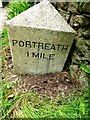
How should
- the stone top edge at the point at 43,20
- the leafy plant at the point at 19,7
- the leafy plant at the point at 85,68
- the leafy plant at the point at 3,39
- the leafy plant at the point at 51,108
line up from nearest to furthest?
the leafy plant at the point at 51,108 → the leafy plant at the point at 85,68 → the stone top edge at the point at 43,20 → the leafy plant at the point at 3,39 → the leafy plant at the point at 19,7

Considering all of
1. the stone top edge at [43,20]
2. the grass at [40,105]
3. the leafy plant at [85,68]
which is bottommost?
the grass at [40,105]

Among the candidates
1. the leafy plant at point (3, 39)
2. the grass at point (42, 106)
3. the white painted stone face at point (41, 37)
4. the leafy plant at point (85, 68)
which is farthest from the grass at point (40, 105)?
the leafy plant at point (3, 39)

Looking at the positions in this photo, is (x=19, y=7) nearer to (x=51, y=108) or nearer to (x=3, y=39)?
(x=3, y=39)

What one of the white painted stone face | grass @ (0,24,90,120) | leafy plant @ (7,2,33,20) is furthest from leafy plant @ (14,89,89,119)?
leafy plant @ (7,2,33,20)

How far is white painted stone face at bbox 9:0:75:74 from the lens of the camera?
246cm

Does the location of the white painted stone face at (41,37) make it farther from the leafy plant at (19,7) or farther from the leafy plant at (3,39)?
the leafy plant at (19,7)

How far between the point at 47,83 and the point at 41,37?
1.69ft

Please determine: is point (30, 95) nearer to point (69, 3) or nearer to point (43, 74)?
point (43, 74)

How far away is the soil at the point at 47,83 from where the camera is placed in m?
2.55

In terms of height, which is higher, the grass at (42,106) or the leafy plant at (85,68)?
the leafy plant at (85,68)

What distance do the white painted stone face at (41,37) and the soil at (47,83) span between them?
13 cm

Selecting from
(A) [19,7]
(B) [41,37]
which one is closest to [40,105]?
(B) [41,37]

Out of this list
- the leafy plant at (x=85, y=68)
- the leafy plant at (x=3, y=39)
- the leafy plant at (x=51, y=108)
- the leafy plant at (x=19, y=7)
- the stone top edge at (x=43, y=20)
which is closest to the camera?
the leafy plant at (x=51, y=108)

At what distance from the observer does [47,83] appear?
8.75 ft
